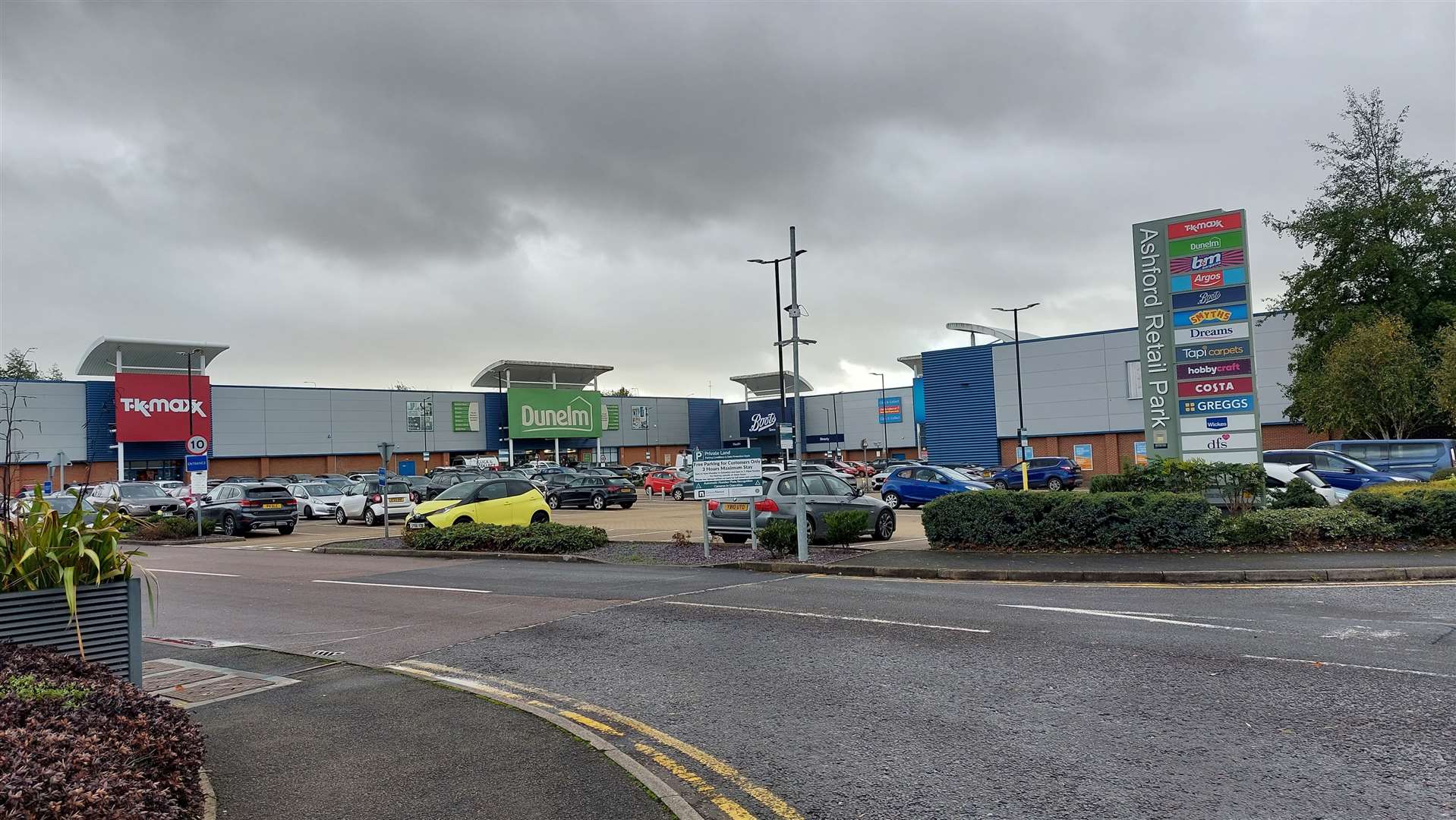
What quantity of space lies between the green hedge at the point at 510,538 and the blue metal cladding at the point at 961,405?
41.9 m

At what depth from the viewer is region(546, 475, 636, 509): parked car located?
40.2 metres

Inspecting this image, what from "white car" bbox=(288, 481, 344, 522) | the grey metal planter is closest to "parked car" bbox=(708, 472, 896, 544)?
the grey metal planter

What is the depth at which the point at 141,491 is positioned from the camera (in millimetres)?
37125

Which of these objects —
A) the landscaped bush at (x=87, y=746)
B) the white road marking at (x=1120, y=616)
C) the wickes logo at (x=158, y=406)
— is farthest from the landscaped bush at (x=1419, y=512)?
the wickes logo at (x=158, y=406)

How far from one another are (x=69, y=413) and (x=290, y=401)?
45.0ft

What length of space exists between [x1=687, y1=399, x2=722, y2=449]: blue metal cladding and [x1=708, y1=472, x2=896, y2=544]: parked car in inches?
2975

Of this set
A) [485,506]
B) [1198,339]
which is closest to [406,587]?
[485,506]

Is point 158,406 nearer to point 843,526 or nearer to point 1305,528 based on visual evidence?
point 843,526

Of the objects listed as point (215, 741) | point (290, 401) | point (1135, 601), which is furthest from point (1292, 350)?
point (290, 401)

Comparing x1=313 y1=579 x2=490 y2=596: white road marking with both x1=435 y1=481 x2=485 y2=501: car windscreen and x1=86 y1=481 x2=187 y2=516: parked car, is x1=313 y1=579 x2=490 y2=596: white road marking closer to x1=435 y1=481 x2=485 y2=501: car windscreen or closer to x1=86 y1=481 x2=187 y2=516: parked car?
x1=435 y1=481 x2=485 y2=501: car windscreen

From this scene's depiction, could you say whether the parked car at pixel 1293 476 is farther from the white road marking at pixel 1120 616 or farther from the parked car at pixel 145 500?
the parked car at pixel 145 500

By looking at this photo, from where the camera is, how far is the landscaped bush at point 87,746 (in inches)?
147

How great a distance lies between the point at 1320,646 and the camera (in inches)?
315

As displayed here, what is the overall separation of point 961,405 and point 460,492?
41451 millimetres
